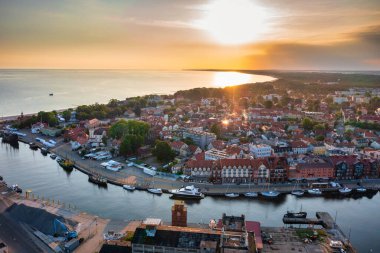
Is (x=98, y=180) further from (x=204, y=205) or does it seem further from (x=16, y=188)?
(x=204, y=205)

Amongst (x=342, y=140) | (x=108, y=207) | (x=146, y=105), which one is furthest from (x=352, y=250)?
(x=146, y=105)

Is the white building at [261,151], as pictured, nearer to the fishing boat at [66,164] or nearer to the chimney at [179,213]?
the chimney at [179,213]

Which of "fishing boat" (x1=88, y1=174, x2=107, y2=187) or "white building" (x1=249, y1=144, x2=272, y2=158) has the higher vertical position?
"white building" (x1=249, y1=144, x2=272, y2=158)

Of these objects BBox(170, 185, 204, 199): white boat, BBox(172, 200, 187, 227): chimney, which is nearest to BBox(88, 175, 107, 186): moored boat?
BBox(170, 185, 204, 199): white boat

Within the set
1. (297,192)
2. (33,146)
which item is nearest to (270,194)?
(297,192)

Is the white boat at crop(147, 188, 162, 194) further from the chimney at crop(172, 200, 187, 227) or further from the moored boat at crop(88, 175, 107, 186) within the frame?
the chimney at crop(172, 200, 187, 227)

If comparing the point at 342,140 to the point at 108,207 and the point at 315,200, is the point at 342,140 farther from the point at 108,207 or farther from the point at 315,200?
the point at 108,207

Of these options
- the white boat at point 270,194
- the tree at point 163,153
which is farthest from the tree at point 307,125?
the white boat at point 270,194
